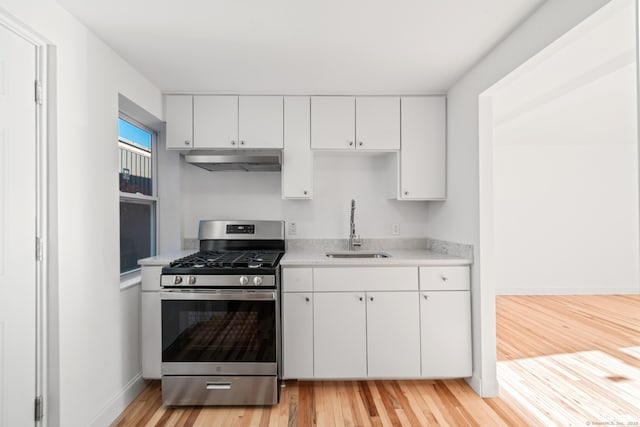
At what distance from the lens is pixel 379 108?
285 centimetres

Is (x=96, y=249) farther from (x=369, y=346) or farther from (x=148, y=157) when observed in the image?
(x=369, y=346)

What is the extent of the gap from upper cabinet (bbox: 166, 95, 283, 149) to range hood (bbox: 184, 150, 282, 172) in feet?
0.32

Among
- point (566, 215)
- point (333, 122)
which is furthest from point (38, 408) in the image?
point (566, 215)

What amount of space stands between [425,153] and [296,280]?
59.6 inches

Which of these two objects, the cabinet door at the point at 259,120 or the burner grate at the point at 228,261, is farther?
the cabinet door at the point at 259,120

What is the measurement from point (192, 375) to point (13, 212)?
1.41m

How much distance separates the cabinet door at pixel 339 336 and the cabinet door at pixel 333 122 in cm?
123

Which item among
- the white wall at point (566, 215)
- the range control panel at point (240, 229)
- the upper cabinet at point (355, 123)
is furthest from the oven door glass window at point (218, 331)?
the white wall at point (566, 215)

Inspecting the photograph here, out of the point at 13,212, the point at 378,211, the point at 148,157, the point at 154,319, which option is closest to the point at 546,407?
the point at 378,211

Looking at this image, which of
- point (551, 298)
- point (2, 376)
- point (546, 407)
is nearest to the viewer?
point (2, 376)

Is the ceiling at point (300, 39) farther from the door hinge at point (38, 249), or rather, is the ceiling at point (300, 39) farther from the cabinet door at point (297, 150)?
A: the door hinge at point (38, 249)

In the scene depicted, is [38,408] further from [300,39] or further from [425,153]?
[425,153]

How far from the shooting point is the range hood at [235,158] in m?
2.61

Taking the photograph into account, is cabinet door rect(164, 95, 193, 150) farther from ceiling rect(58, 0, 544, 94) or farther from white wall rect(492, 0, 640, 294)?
white wall rect(492, 0, 640, 294)
